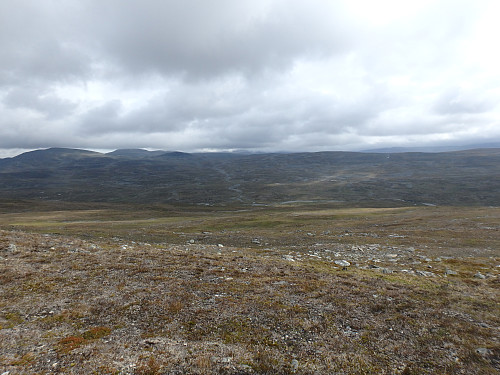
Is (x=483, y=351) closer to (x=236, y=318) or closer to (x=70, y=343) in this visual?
(x=236, y=318)

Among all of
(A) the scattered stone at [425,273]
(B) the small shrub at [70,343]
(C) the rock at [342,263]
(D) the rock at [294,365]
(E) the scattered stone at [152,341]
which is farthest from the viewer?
(C) the rock at [342,263]

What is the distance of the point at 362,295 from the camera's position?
49.1 feet

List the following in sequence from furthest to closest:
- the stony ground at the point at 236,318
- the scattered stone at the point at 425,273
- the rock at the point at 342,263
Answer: the rock at the point at 342,263
the scattered stone at the point at 425,273
the stony ground at the point at 236,318

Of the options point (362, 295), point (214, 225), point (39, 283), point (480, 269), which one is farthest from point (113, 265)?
point (214, 225)

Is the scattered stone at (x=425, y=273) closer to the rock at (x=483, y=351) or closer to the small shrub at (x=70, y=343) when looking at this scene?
the rock at (x=483, y=351)

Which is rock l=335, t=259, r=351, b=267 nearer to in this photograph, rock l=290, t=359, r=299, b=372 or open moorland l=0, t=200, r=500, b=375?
open moorland l=0, t=200, r=500, b=375

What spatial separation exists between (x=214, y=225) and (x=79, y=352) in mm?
51089

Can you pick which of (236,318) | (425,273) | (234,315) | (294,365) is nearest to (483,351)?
(294,365)

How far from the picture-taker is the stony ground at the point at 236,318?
9102 millimetres

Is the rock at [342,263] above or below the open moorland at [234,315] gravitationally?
below

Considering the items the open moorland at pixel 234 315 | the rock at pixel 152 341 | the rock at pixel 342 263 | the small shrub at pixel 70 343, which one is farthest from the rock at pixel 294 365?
the rock at pixel 342 263

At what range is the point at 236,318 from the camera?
1221 cm

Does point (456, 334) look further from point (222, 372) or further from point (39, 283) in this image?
point (39, 283)

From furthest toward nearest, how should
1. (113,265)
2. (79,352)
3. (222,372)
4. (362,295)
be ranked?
(113,265) < (362,295) < (79,352) < (222,372)
